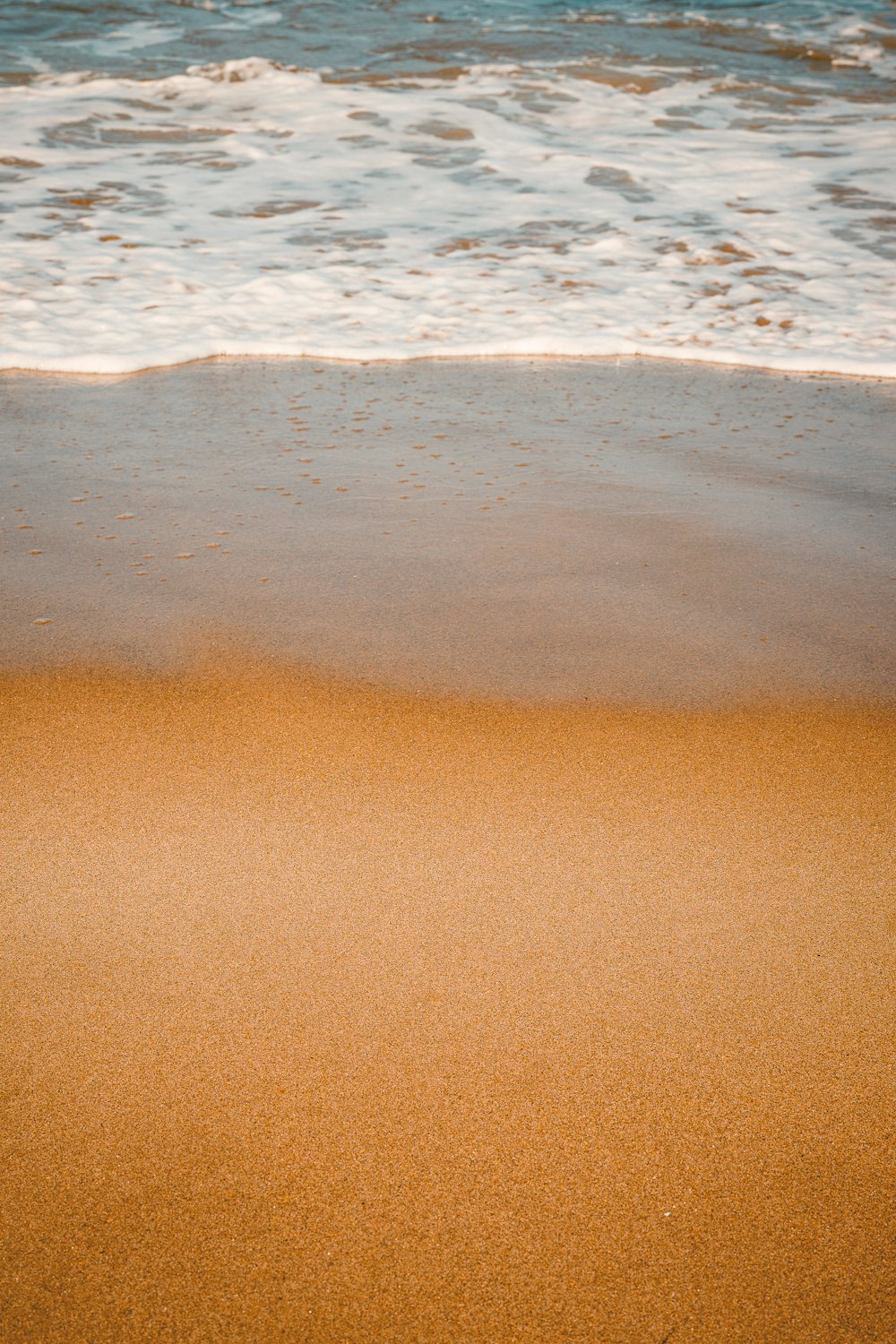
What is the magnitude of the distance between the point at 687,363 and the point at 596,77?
627cm

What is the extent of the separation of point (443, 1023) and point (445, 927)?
0.17 metres

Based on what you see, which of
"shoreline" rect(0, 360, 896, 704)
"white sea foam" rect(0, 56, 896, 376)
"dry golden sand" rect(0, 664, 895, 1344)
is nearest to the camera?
"dry golden sand" rect(0, 664, 895, 1344)

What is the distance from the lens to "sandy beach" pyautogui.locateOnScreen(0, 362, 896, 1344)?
1.13 m

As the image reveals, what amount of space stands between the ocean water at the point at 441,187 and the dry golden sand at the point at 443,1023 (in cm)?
290

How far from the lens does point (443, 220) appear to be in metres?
6.06

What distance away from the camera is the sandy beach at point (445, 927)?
1.13m

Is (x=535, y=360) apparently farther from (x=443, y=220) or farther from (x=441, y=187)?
(x=441, y=187)

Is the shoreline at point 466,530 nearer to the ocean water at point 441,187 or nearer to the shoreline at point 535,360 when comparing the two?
the shoreline at point 535,360

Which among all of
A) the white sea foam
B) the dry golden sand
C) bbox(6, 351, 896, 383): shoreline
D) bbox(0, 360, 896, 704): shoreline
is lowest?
the dry golden sand

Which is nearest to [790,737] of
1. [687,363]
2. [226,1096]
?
[226,1096]

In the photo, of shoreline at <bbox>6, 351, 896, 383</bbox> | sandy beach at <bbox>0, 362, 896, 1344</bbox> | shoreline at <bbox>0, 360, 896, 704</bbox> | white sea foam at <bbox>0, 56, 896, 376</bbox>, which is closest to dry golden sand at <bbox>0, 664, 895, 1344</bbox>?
sandy beach at <bbox>0, 362, 896, 1344</bbox>

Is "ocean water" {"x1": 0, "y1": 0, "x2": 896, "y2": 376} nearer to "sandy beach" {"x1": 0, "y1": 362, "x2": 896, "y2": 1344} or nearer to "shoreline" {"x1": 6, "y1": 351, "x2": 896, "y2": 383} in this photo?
"shoreline" {"x1": 6, "y1": 351, "x2": 896, "y2": 383}

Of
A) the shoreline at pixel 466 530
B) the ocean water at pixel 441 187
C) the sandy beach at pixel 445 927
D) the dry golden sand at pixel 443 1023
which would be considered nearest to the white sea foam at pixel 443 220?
the ocean water at pixel 441 187

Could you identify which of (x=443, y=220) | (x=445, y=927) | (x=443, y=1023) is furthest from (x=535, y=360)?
(x=443, y=1023)
